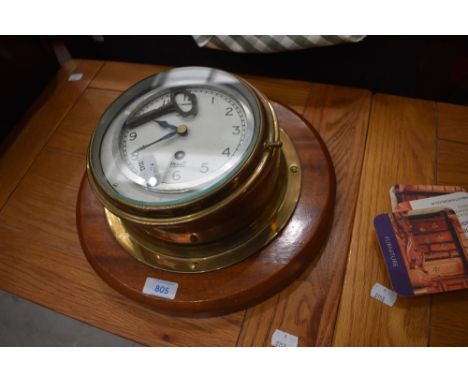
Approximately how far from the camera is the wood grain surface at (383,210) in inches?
26.7

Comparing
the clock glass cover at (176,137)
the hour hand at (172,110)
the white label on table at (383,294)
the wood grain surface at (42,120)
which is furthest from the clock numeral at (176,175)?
the wood grain surface at (42,120)

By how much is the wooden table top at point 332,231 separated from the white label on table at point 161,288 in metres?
0.05

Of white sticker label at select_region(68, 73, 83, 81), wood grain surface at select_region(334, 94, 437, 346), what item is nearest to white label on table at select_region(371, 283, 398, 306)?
wood grain surface at select_region(334, 94, 437, 346)

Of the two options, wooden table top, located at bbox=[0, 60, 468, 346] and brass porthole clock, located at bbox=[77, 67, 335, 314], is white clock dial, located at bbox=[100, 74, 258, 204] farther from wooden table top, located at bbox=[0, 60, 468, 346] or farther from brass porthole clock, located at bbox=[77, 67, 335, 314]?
wooden table top, located at bbox=[0, 60, 468, 346]

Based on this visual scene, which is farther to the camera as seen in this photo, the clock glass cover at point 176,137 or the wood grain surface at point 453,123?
the wood grain surface at point 453,123

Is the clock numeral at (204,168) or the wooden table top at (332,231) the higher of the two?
the clock numeral at (204,168)

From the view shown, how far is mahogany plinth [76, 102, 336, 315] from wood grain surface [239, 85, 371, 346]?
0.8 inches

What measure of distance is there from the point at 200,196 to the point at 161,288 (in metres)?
0.21

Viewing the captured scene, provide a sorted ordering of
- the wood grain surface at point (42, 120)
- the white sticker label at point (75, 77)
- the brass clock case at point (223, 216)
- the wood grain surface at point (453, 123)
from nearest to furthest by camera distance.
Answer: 1. the brass clock case at point (223, 216)
2. the wood grain surface at point (453, 123)
3. the wood grain surface at point (42, 120)
4. the white sticker label at point (75, 77)

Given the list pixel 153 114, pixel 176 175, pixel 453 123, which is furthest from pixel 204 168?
Answer: pixel 453 123

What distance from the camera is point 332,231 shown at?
78 centimetres

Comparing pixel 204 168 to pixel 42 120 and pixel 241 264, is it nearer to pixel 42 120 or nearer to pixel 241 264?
pixel 241 264

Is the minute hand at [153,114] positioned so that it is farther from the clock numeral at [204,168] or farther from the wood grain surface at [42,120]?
the wood grain surface at [42,120]

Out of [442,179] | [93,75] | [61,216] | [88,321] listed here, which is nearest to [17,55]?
[93,75]
